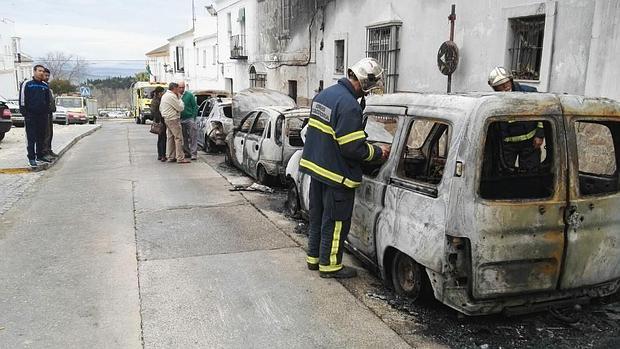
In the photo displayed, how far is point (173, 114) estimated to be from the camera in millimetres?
10438

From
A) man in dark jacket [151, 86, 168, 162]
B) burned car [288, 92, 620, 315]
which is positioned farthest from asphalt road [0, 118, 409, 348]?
man in dark jacket [151, 86, 168, 162]

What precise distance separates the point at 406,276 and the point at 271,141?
14.9 feet

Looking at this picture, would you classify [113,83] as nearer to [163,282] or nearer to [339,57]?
[339,57]

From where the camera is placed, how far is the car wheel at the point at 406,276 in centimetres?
372

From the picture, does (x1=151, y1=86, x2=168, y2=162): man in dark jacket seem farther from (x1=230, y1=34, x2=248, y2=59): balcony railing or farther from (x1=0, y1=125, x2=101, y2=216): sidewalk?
(x1=230, y1=34, x2=248, y2=59): balcony railing

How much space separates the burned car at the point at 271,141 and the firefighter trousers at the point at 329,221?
343 centimetres

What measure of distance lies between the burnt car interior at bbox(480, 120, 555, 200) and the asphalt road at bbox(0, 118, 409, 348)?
123 cm

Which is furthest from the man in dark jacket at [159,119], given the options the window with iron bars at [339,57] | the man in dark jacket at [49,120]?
the window with iron bars at [339,57]

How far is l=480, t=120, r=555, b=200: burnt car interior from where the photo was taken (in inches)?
131

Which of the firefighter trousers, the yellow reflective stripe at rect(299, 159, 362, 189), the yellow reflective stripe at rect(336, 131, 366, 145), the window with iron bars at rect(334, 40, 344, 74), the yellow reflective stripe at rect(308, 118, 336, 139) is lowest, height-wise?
the firefighter trousers

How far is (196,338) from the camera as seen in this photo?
3.37 meters

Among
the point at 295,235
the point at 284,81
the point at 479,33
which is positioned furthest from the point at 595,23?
the point at 284,81

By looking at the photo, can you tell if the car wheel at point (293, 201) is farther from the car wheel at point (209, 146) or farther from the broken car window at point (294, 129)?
the car wheel at point (209, 146)

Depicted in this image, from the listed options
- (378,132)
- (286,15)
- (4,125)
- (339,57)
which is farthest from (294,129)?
(286,15)
